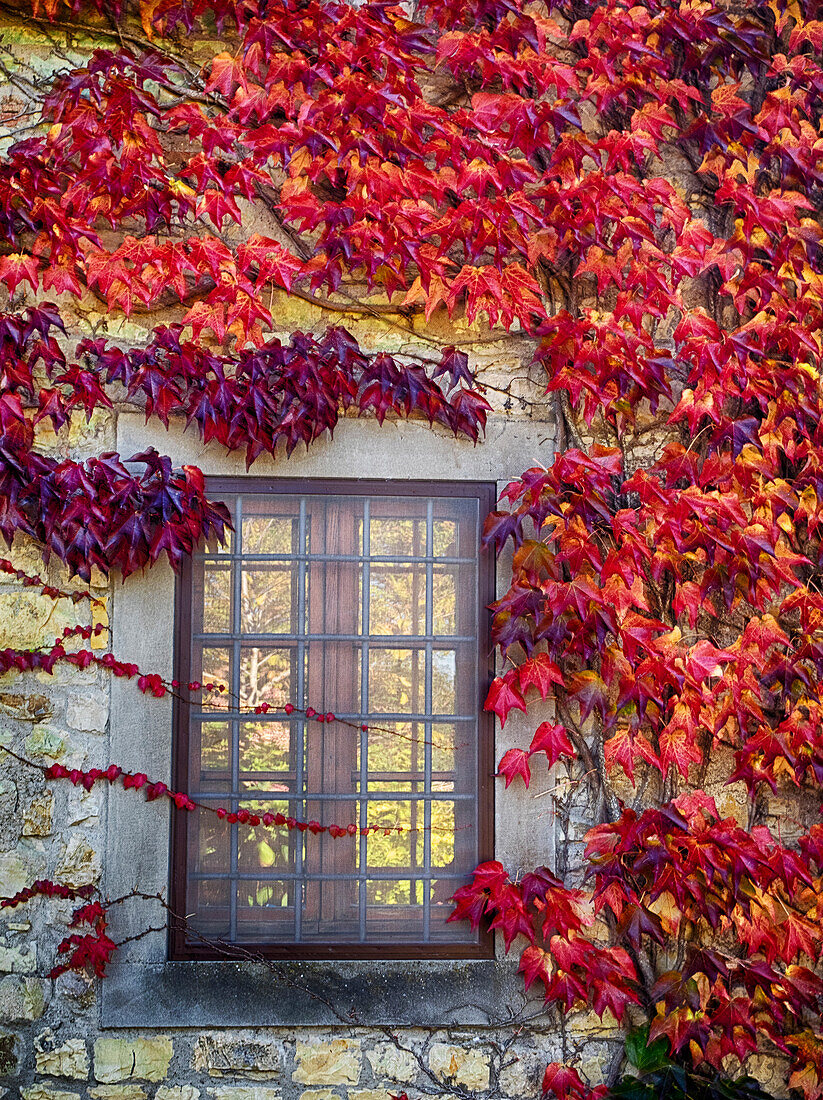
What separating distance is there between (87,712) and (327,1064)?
1434 mm

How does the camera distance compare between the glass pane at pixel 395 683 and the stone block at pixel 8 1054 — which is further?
the glass pane at pixel 395 683

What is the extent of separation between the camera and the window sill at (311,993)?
293cm

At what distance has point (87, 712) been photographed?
9.92 ft

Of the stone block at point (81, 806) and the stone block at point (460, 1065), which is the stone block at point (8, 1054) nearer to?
the stone block at point (81, 806)

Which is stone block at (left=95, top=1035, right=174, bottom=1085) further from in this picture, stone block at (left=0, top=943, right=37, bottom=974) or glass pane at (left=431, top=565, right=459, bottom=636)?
glass pane at (left=431, top=565, right=459, bottom=636)

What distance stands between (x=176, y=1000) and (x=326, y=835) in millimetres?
711

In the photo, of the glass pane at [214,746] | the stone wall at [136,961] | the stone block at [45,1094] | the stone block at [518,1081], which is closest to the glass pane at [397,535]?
the stone wall at [136,961]

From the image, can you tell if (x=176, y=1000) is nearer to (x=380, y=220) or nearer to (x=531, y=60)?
(x=380, y=220)

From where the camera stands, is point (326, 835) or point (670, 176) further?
point (670, 176)

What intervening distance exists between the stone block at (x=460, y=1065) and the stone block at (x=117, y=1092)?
0.97 meters

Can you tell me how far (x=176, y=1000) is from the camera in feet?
9.64

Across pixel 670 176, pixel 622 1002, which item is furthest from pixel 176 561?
pixel 670 176

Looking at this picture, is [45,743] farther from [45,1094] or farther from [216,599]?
[45,1094]

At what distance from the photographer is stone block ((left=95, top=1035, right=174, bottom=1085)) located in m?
2.92
